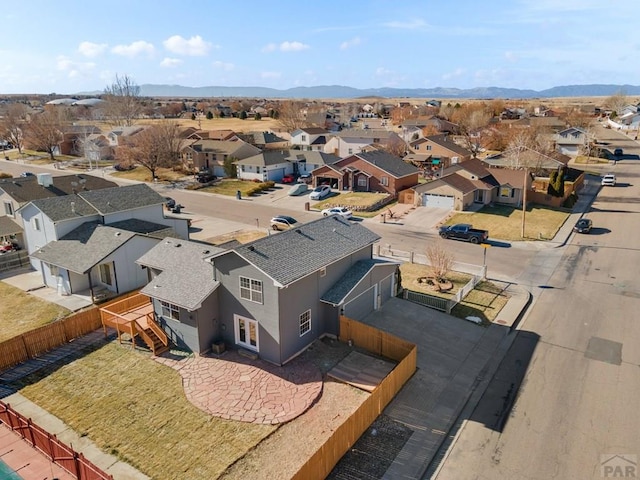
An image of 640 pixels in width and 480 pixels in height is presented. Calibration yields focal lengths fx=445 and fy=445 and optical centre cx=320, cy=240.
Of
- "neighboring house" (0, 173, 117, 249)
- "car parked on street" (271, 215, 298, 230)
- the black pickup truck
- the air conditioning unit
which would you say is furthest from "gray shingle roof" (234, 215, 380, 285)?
the air conditioning unit

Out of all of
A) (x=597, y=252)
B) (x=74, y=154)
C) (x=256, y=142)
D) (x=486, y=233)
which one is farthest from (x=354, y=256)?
(x=74, y=154)

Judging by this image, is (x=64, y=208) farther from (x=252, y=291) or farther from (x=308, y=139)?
(x=308, y=139)

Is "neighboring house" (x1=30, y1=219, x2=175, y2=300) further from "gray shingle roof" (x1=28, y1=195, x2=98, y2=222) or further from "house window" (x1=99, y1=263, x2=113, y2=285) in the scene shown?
"gray shingle roof" (x1=28, y1=195, x2=98, y2=222)

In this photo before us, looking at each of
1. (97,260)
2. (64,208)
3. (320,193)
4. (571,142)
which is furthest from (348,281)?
(571,142)

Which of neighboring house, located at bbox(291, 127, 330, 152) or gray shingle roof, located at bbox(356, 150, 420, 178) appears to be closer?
gray shingle roof, located at bbox(356, 150, 420, 178)

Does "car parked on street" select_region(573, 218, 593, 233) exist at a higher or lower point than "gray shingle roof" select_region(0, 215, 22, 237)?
lower

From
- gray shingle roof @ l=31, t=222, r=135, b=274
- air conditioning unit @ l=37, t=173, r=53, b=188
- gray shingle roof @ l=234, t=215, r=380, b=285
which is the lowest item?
gray shingle roof @ l=31, t=222, r=135, b=274

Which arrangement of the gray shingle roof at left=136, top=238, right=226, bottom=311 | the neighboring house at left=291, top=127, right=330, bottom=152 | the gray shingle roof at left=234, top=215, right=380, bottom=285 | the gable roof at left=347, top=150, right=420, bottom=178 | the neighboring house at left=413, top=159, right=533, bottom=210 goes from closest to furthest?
the gray shingle roof at left=234, top=215, right=380, bottom=285
the gray shingle roof at left=136, top=238, right=226, bottom=311
the neighboring house at left=413, top=159, right=533, bottom=210
the gable roof at left=347, top=150, right=420, bottom=178
the neighboring house at left=291, top=127, right=330, bottom=152
